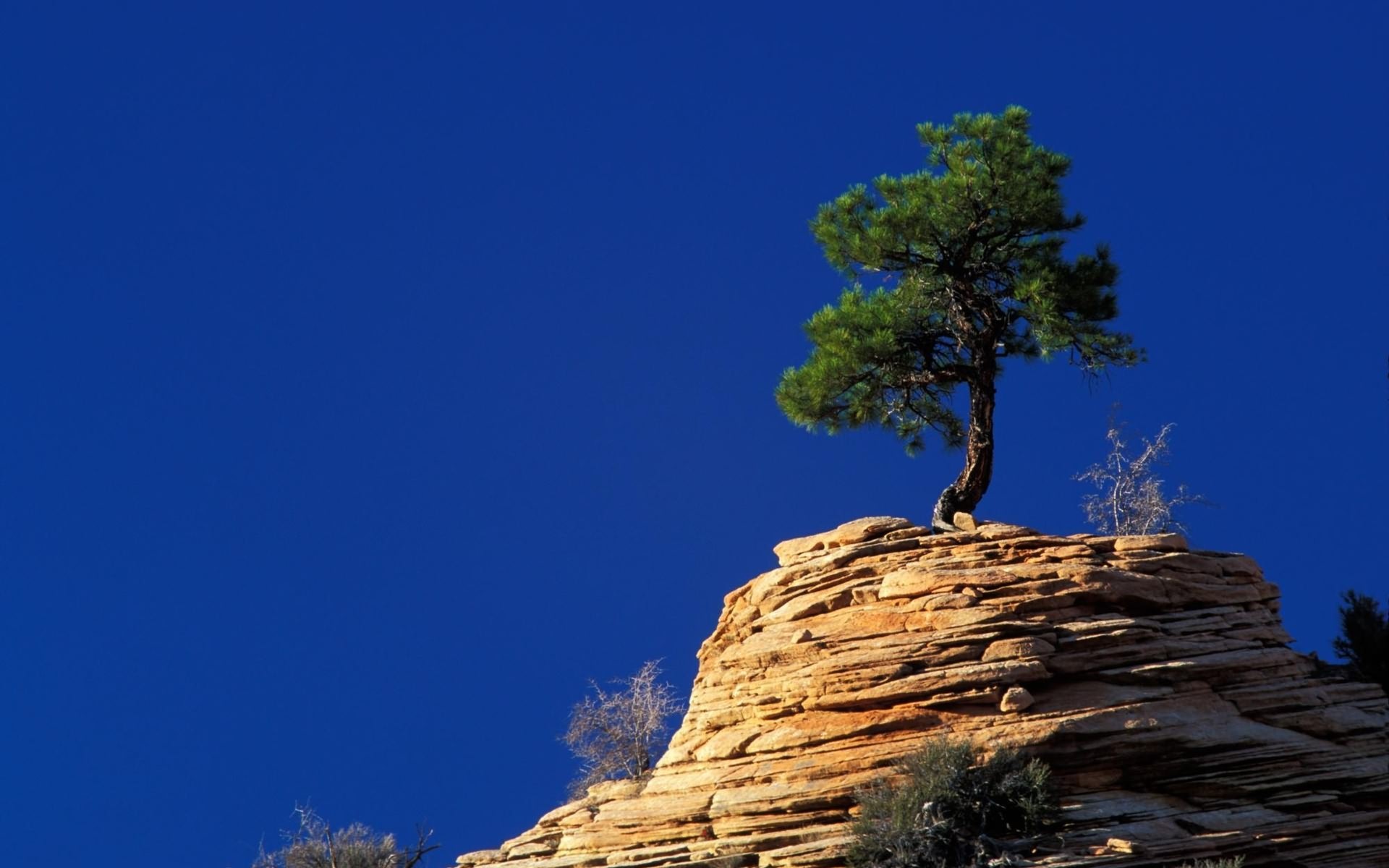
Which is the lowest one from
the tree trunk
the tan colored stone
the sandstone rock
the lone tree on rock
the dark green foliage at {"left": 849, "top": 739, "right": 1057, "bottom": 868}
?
the dark green foliage at {"left": 849, "top": 739, "right": 1057, "bottom": 868}

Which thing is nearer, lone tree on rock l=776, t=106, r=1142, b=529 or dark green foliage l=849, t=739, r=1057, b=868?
dark green foliage l=849, t=739, r=1057, b=868

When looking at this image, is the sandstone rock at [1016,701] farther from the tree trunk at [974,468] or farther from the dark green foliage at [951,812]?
the tree trunk at [974,468]

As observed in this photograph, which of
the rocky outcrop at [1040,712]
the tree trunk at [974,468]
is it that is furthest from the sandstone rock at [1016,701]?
the tree trunk at [974,468]

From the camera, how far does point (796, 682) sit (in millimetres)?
18625

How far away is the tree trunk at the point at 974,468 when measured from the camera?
22766 millimetres

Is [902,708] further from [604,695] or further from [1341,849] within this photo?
[604,695]

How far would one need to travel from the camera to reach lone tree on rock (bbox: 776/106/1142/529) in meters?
23.0

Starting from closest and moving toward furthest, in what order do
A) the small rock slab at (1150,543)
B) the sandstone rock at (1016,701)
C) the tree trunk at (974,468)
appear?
the sandstone rock at (1016,701)
the small rock slab at (1150,543)
the tree trunk at (974,468)

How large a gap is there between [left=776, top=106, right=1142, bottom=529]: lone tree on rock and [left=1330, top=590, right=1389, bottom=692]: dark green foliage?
5.40 metres

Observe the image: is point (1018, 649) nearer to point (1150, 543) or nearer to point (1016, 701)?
point (1016, 701)

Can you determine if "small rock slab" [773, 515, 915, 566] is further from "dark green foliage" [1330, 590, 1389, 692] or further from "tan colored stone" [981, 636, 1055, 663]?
"dark green foliage" [1330, 590, 1389, 692]

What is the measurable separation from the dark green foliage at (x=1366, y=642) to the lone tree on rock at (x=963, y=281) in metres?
5.40

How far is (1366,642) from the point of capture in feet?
70.1

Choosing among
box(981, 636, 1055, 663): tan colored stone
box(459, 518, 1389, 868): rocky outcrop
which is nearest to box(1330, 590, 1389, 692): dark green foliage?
box(459, 518, 1389, 868): rocky outcrop
